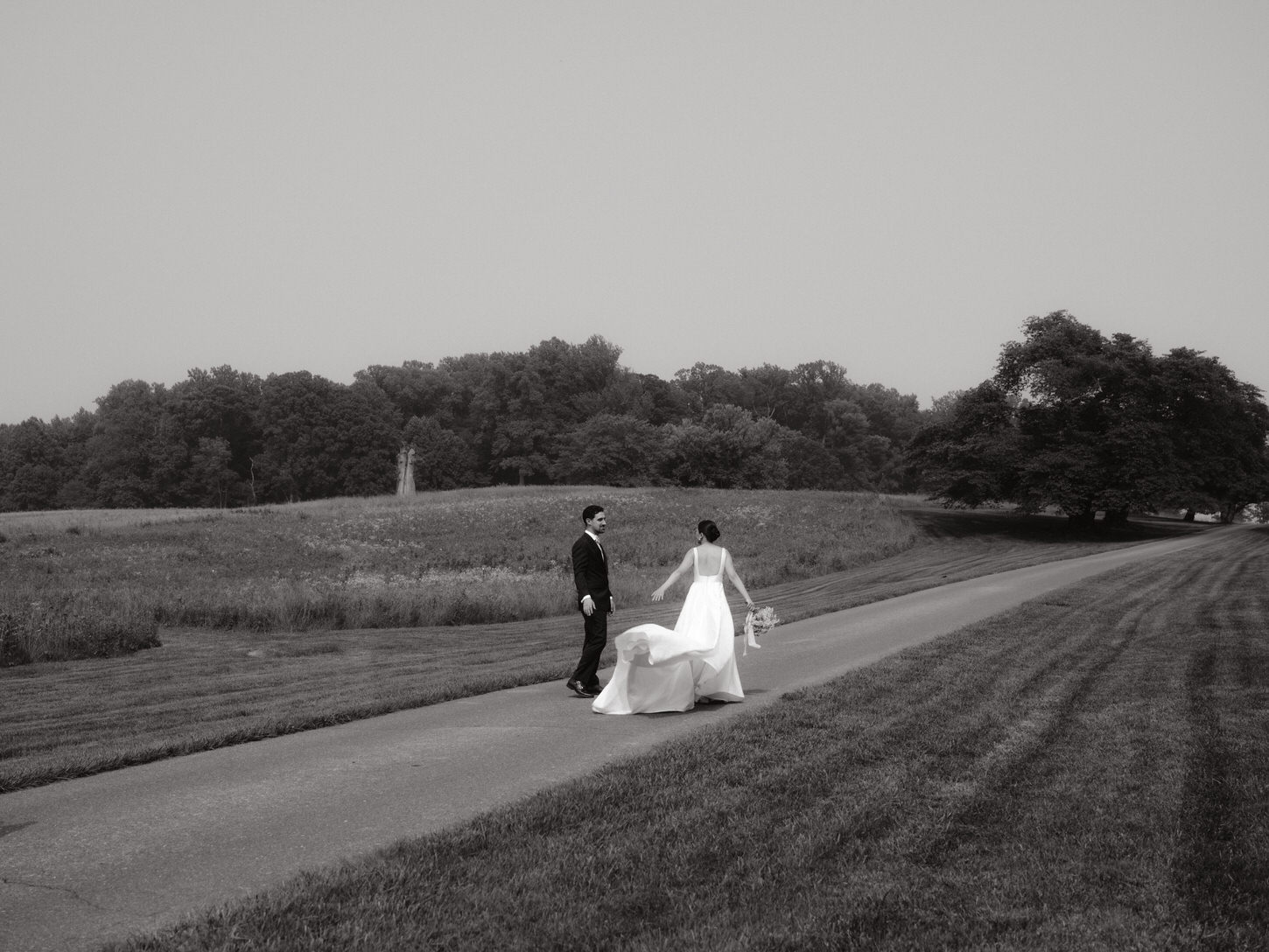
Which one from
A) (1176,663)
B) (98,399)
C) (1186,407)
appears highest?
(98,399)

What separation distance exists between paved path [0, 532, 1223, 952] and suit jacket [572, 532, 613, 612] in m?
1.22

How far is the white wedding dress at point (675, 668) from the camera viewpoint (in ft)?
33.4

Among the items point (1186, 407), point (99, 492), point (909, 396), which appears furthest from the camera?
→ point (909, 396)

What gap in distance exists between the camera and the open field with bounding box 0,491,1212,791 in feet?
28.9

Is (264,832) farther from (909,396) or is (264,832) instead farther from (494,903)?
(909,396)

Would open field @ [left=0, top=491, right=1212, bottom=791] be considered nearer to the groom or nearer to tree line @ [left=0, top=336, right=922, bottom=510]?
the groom

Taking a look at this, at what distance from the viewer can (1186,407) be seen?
5319cm

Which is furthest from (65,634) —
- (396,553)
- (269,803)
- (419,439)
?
(419,439)

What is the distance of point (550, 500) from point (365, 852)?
180 ft

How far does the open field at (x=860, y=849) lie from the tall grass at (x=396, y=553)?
41.2ft

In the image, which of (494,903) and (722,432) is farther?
(722,432)

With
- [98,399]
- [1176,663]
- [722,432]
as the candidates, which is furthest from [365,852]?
[98,399]

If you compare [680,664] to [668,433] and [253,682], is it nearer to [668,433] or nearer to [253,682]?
[253,682]

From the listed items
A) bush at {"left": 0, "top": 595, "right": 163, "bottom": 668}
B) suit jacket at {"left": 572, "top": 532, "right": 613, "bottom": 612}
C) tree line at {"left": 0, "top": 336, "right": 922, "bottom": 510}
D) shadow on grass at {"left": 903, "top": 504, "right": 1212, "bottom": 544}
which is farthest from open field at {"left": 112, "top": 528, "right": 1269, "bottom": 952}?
tree line at {"left": 0, "top": 336, "right": 922, "bottom": 510}
